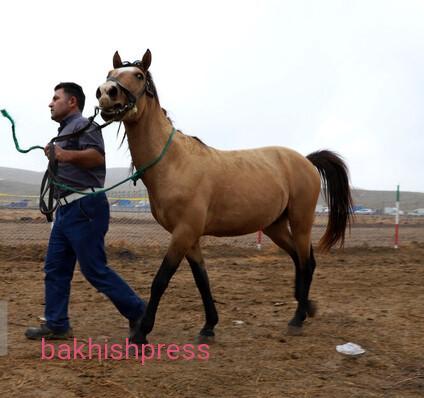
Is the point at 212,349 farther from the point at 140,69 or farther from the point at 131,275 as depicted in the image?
the point at 131,275

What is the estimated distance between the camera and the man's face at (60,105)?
3956 mm

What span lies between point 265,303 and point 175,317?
50.5 inches

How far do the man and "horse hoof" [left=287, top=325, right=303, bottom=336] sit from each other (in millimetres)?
1412

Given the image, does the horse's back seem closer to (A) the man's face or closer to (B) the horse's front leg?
(B) the horse's front leg

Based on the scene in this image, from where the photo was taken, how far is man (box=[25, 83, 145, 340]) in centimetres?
377

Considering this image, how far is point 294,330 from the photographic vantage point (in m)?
4.47

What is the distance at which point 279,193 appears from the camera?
4.58 meters

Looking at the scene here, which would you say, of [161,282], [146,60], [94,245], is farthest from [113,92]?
[161,282]

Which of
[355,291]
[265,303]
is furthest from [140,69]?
[355,291]

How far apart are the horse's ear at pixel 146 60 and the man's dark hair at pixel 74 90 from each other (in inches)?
25.7

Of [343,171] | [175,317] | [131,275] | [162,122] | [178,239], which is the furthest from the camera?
[131,275]

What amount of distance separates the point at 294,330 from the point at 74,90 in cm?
289

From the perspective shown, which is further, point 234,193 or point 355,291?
point 355,291

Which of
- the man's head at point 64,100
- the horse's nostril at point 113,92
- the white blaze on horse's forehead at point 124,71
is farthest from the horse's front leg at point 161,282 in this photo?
the man's head at point 64,100
